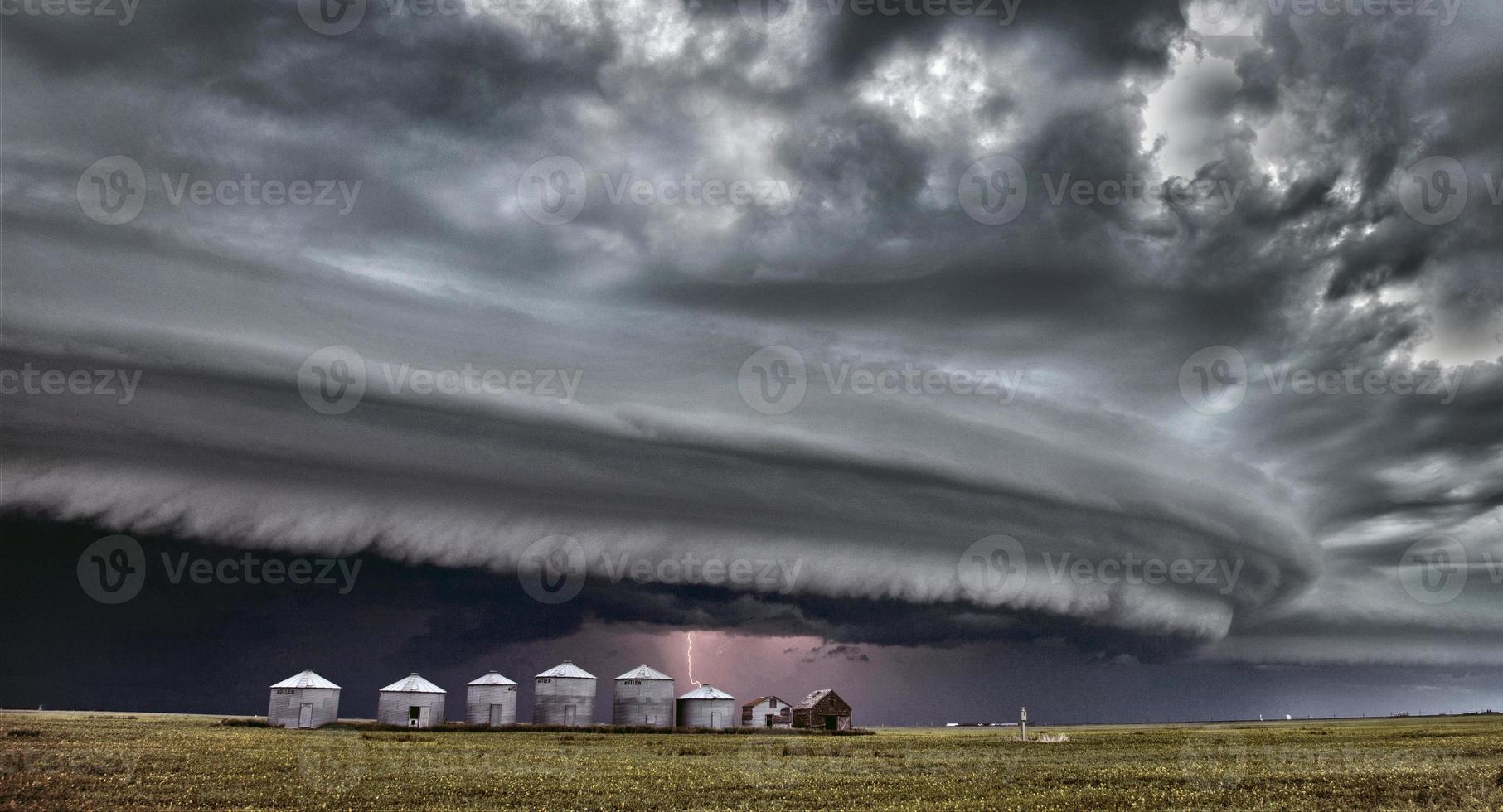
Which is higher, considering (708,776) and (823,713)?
(708,776)

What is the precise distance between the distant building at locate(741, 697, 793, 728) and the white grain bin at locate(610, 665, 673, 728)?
17.4 m

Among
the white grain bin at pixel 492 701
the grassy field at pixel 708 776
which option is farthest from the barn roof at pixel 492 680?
the grassy field at pixel 708 776

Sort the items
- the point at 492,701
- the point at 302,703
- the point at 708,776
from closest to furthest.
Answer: the point at 708,776 → the point at 302,703 → the point at 492,701

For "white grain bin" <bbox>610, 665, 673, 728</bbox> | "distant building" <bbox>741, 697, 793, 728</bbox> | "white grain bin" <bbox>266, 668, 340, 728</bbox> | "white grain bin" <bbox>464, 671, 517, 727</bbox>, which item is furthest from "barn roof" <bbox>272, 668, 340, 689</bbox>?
"distant building" <bbox>741, 697, 793, 728</bbox>

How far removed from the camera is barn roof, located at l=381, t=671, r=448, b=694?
10964cm

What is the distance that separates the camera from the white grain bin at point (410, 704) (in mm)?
107938

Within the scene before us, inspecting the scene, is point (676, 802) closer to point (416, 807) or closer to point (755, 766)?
point (416, 807)

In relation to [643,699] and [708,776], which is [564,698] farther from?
[708,776]

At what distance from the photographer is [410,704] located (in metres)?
109

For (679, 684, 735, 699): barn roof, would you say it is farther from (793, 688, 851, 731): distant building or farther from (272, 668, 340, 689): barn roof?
(272, 668, 340, 689): barn roof

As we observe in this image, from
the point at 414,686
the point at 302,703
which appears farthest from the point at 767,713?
the point at 302,703

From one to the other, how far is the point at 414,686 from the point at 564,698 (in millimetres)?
18448

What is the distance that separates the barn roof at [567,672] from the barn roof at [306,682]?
2537cm

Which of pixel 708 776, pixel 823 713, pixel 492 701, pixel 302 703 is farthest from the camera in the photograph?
pixel 823 713
